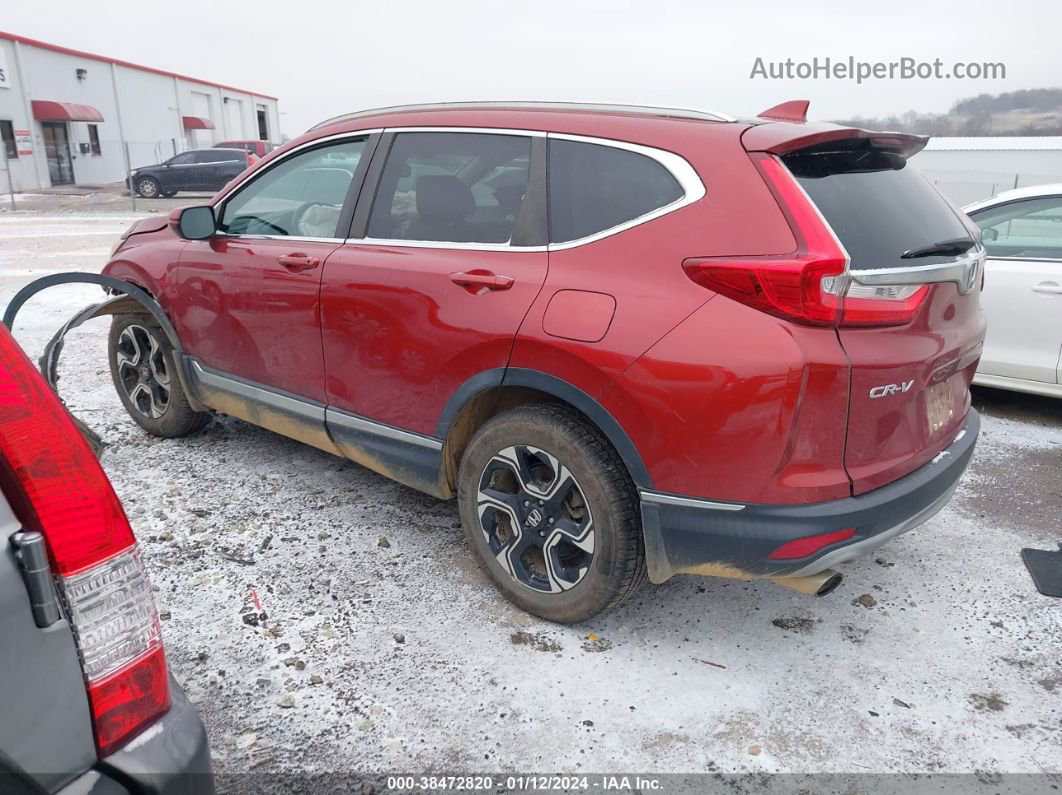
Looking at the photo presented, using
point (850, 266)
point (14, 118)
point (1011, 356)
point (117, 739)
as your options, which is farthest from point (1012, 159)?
point (14, 118)

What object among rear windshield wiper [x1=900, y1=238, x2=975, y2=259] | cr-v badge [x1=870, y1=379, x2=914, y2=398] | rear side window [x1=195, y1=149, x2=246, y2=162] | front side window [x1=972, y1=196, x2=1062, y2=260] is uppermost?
rear side window [x1=195, y1=149, x2=246, y2=162]

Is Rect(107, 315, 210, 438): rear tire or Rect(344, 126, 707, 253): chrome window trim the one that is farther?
Rect(107, 315, 210, 438): rear tire

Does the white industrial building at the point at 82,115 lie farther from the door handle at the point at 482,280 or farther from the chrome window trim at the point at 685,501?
the chrome window trim at the point at 685,501

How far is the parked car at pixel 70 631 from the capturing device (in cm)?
113

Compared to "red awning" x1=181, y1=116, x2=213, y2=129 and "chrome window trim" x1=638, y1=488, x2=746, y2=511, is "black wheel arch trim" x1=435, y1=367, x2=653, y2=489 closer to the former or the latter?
"chrome window trim" x1=638, y1=488, x2=746, y2=511

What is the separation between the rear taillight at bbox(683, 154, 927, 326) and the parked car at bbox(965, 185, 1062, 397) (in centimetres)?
318

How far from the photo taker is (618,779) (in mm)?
2182

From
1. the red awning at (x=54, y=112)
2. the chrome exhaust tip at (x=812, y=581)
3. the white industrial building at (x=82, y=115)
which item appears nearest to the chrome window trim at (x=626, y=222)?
the chrome exhaust tip at (x=812, y=581)

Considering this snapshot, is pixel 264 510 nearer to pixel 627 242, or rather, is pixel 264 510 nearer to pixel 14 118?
pixel 627 242

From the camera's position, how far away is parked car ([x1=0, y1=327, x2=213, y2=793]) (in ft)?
3.71

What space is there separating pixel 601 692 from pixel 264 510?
6.58 ft

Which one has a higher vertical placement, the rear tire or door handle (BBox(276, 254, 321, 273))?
door handle (BBox(276, 254, 321, 273))

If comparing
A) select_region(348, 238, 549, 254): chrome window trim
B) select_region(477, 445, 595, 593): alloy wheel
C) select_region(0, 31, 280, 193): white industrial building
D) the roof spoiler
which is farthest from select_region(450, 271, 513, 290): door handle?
select_region(0, 31, 280, 193): white industrial building

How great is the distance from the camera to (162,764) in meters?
1.31
